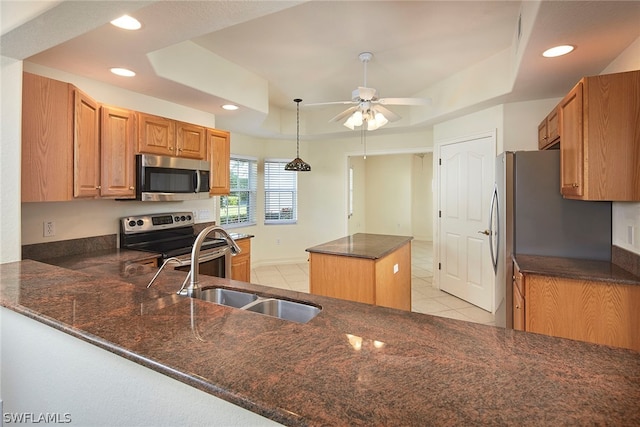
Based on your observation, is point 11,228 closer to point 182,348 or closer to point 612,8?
point 182,348

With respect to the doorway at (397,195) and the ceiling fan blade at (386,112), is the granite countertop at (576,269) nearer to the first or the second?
the ceiling fan blade at (386,112)

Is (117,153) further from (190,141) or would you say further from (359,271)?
(359,271)

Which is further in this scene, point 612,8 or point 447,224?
point 447,224

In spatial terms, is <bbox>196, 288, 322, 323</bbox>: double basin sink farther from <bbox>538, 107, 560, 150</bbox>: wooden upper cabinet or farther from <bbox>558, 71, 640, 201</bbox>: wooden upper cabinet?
<bbox>538, 107, 560, 150</bbox>: wooden upper cabinet

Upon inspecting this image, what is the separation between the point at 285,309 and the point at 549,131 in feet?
9.11

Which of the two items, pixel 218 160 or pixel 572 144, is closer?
pixel 572 144

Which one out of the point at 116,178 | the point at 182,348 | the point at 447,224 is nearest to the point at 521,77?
the point at 447,224

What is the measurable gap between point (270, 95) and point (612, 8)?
12.0 ft

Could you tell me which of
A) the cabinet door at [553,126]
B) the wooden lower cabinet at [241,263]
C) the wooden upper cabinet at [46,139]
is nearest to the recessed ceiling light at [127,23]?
the wooden upper cabinet at [46,139]

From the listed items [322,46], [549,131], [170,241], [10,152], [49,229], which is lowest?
[170,241]

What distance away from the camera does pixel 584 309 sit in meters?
2.05

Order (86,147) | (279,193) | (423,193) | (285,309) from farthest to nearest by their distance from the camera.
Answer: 1. (423,193)
2. (279,193)
3. (86,147)
4. (285,309)

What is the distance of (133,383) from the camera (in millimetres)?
955

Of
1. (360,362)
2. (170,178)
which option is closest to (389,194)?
(170,178)
